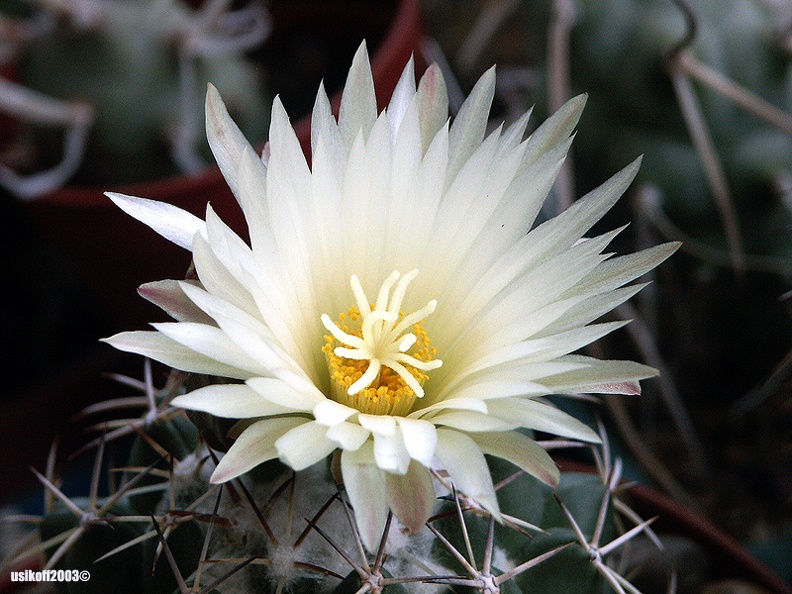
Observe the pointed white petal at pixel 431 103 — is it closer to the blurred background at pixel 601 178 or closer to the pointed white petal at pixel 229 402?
the pointed white petal at pixel 229 402

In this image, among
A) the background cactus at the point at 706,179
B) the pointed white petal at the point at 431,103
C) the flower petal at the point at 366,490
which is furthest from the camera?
the background cactus at the point at 706,179

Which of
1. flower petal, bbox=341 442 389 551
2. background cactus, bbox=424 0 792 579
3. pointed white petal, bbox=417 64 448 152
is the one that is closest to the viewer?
flower petal, bbox=341 442 389 551

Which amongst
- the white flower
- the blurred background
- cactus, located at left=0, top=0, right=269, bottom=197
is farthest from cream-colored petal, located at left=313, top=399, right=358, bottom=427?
cactus, located at left=0, top=0, right=269, bottom=197

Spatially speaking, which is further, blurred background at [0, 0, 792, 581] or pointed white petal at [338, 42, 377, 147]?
blurred background at [0, 0, 792, 581]

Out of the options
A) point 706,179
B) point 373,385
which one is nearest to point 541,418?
point 373,385

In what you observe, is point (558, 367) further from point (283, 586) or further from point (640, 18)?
point (640, 18)

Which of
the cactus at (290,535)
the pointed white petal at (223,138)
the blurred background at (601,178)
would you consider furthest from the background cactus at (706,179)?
the pointed white petal at (223,138)

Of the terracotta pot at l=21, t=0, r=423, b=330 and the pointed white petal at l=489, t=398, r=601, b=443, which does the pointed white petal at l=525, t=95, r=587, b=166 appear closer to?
the pointed white petal at l=489, t=398, r=601, b=443

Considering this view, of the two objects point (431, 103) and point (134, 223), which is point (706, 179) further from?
point (134, 223)

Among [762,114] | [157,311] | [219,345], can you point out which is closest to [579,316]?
[219,345]
